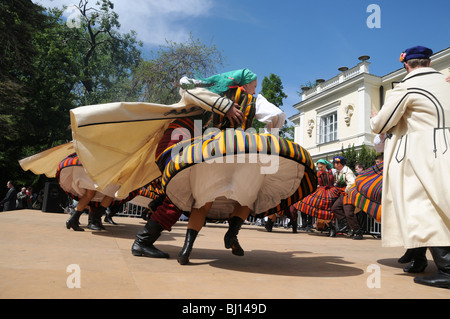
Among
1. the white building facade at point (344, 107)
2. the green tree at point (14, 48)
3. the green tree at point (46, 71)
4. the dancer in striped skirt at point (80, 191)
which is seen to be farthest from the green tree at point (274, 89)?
the dancer in striped skirt at point (80, 191)

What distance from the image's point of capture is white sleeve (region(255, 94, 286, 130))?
9.36 ft

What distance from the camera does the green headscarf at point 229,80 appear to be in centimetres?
294

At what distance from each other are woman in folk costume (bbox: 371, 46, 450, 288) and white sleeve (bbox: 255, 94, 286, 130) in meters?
0.73

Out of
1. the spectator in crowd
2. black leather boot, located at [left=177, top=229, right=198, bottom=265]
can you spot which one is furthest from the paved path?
the spectator in crowd

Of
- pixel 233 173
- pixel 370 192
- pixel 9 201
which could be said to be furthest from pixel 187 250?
pixel 9 201

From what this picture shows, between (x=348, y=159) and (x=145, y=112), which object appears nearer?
(x=145, y=112)

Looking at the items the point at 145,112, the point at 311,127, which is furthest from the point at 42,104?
the point at 145,112

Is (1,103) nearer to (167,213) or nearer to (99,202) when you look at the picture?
(99,202)

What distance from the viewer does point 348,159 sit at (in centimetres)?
1783

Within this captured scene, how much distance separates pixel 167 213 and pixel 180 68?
46.8 feet

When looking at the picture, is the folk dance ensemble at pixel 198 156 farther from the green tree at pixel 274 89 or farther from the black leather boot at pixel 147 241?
the green tree at pixel 274 89

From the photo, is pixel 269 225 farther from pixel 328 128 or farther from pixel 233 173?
pixel 328 128

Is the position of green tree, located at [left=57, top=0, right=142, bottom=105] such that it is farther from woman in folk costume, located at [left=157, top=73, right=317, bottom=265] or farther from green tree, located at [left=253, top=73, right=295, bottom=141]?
woman in folk costume, located at [left=157, top=73, right=317, bottom=265]
